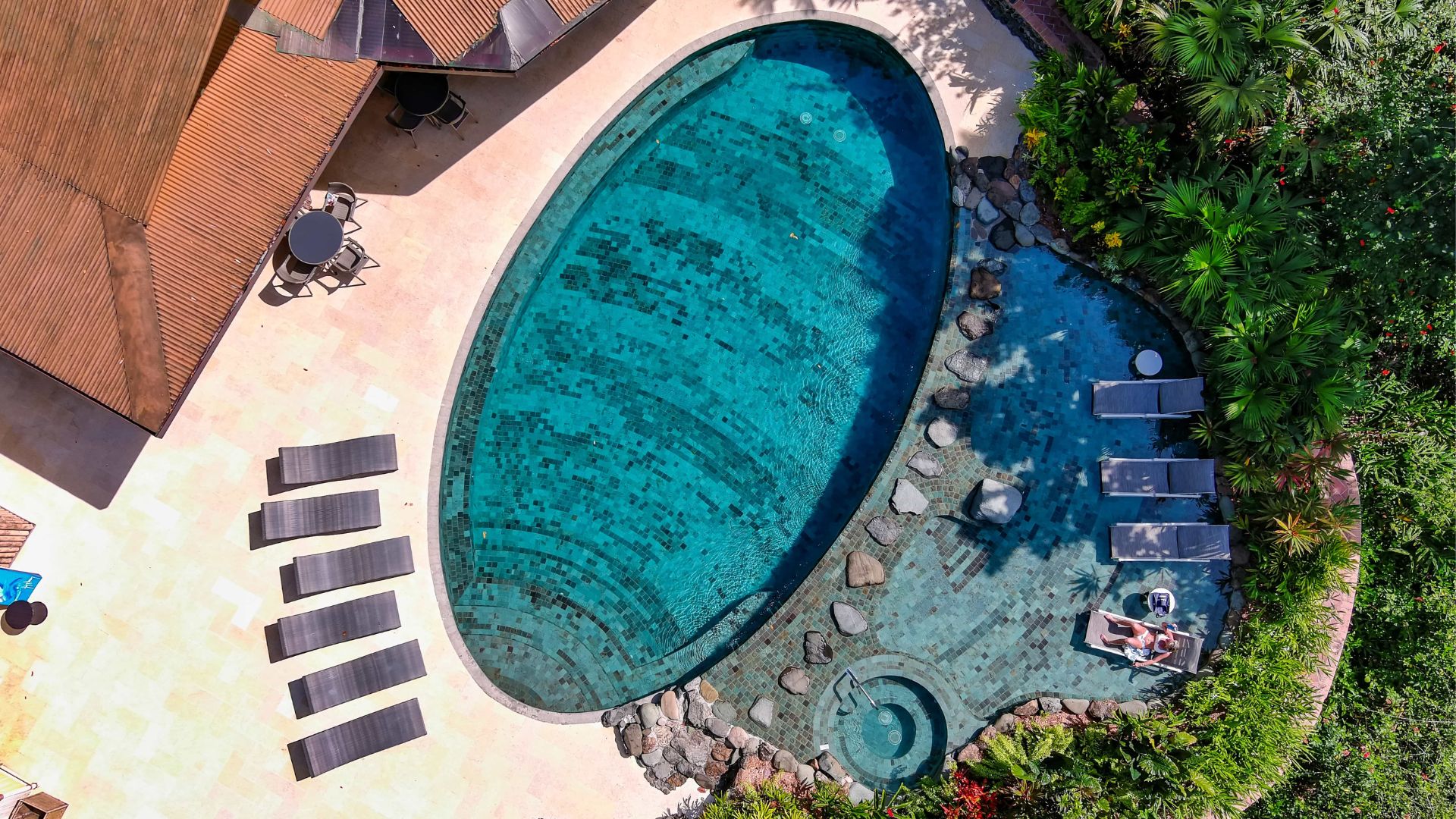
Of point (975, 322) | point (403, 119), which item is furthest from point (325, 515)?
point (975, 322)

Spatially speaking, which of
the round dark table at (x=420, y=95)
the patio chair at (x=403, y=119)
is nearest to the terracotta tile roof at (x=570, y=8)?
the round dark table at (x=420, y=95)

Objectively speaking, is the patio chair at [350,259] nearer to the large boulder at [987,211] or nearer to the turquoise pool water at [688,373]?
the turquoise pool water at [688,373]

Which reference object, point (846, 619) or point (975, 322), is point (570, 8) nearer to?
point (975, 322)

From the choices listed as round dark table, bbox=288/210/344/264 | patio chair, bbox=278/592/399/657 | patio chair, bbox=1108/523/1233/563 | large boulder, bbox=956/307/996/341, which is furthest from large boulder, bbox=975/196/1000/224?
patio chair, bbox=278/592/399/657

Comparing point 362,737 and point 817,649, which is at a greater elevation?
point 817,649

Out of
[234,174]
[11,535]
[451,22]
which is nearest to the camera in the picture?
[234,174]

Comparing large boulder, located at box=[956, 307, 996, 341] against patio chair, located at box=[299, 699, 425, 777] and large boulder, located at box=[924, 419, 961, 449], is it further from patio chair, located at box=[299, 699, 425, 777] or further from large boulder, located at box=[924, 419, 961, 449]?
patio chair, located at box=[299, 699, 425, 777]

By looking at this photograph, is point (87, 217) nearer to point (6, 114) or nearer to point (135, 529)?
point (6, 114)
